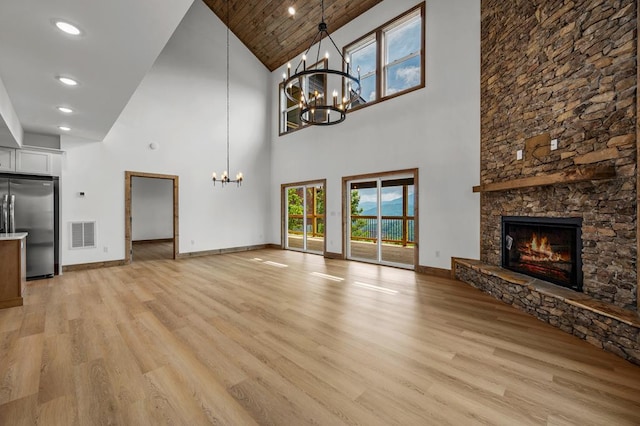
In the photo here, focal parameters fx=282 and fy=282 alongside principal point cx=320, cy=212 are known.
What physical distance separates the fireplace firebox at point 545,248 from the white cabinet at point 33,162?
8.39m

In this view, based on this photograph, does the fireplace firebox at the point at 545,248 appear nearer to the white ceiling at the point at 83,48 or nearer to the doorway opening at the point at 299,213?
the white ceiling at the point at 83,48

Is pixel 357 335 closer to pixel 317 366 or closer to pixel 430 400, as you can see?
pixel 317 366

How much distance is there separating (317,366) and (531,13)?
204 inches

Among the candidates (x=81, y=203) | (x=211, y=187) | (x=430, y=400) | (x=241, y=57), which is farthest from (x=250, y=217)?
(x=430, y=400)

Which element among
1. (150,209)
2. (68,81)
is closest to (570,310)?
(68,81)

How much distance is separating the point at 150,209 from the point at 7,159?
6041mm

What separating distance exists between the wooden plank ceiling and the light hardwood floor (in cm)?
684

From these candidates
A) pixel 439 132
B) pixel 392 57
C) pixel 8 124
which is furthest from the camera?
pixel 392 57

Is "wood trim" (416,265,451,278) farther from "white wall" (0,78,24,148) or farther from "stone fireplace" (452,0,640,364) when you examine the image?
"white wall" (0,78,24,148)

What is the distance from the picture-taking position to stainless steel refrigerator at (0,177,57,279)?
498 centimetres

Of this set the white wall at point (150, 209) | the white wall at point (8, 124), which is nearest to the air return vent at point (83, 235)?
the white wall at point (8, 124)

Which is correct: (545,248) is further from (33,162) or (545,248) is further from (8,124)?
(33,162)

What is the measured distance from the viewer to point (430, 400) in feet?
6.19

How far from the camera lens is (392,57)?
6.40m
